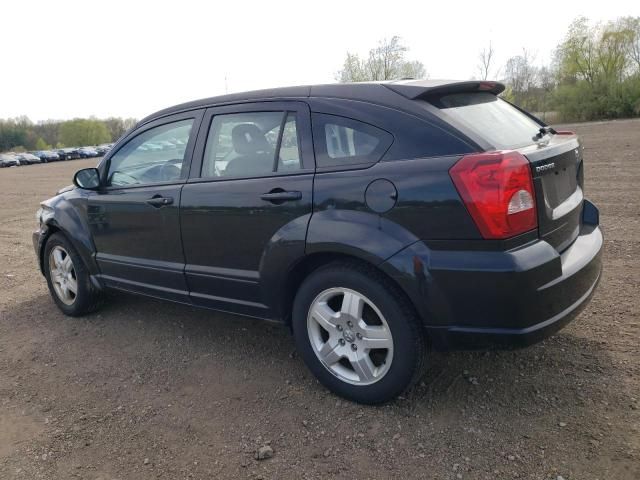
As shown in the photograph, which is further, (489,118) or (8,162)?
(8,162)

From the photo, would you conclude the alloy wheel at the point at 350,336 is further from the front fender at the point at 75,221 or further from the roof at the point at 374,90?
the front fender at the point at 75,221

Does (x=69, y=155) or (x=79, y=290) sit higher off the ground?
(x=69, y=155)

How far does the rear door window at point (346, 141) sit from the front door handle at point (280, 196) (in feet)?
0.72

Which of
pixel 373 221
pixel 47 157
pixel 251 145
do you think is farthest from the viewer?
pixel 47 157

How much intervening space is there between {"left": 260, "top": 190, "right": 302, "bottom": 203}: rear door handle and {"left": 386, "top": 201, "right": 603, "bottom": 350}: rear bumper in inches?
27.6

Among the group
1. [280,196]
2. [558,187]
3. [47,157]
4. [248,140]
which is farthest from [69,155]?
[558,187]

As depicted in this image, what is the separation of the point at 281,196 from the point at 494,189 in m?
1.20

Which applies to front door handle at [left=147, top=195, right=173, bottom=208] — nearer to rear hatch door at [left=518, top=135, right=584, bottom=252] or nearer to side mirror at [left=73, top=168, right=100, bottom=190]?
side mirror at [left=73, top=168, right=100, bottom=190]

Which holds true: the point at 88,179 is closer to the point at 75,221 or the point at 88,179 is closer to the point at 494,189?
the point at 75,221

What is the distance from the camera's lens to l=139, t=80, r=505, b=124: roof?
2.87 metres

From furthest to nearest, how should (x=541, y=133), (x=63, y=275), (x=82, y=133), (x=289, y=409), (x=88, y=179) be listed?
(x=82, y=133) → (x=63, y=275) → (x=88, y=179) → (x=541, y=133) → (x=289, y=409)

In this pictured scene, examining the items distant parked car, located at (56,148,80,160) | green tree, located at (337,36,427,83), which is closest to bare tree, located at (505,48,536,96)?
green tree, located at (337,36,427,83)

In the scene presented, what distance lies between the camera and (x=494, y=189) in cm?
244

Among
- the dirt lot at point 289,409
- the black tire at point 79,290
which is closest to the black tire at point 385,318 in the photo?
the dirt lot at point 289,409
